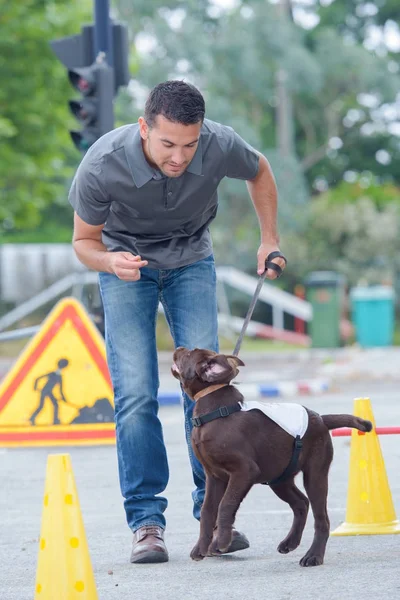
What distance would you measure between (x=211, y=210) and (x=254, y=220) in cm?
2691

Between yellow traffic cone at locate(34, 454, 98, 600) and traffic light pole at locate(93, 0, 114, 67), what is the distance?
7308 millimetres

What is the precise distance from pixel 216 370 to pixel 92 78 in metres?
6.55

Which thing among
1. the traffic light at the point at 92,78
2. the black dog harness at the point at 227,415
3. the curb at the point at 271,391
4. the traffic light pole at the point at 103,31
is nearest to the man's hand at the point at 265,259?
Answer: the black dog harness at the point at 227,415

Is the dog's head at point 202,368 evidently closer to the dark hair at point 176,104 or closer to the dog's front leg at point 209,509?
the dog's front leg at point 209,509

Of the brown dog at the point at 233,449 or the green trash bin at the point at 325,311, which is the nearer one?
the brown dog at the point at 233,449

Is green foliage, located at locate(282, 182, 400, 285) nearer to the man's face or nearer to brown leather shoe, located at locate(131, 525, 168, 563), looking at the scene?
brown leather shoe, located at locate(131, 525, 168, 563)

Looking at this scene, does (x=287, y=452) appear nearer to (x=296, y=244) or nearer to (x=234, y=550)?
(x=234, y=550)

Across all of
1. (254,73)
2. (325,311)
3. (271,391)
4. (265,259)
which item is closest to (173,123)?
(265,259)

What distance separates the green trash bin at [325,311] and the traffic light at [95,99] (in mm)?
11156

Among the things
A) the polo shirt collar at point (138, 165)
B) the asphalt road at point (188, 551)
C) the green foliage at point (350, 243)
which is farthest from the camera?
the green foliage at point (350, 243)

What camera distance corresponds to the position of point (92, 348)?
30.9ft

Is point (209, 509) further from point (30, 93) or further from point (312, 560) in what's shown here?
point (30, 93)

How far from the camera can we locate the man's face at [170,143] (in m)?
4.80

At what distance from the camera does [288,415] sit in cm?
481
